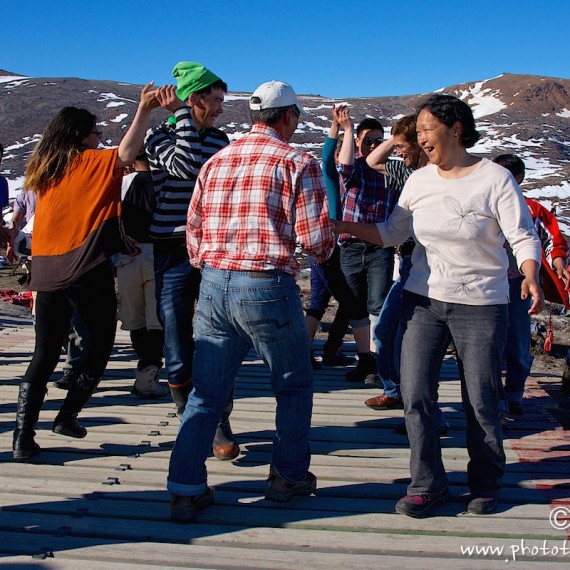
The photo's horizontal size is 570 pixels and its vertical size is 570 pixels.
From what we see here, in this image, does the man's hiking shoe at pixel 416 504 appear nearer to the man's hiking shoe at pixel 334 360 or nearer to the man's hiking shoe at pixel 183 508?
the man's hiking shoe at pixel 183 508

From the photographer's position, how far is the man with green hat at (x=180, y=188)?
3797 mm

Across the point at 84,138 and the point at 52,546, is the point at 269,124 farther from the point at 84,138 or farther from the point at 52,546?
the point at 52,546

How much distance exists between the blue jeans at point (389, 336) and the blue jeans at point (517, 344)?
32.1 inches

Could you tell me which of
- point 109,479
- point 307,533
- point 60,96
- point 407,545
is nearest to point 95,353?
point 109,479

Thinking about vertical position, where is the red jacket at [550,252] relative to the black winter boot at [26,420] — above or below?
above

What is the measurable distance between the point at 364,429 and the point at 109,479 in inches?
69.1

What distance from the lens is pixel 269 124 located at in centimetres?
329

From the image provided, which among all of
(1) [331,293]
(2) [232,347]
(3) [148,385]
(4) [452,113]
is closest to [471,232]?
(4) [452,113]

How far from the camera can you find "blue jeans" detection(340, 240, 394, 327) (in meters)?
5.32

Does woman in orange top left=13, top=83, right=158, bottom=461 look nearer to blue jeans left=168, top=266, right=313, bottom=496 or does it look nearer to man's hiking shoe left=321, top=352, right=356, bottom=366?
blue jeans left=168, top=266, right=313, bottom=496

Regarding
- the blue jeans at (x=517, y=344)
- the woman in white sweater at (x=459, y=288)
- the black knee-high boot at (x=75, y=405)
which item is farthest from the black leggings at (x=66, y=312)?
the blue jeans at (x=517, y=344)

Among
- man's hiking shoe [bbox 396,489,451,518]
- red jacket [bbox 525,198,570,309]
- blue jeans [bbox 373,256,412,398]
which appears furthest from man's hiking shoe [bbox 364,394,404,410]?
man's hiking shoe [bbox 396,489,451,518]

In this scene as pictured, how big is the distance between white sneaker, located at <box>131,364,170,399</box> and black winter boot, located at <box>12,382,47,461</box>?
1.44 metres

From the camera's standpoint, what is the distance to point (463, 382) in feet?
11.2
